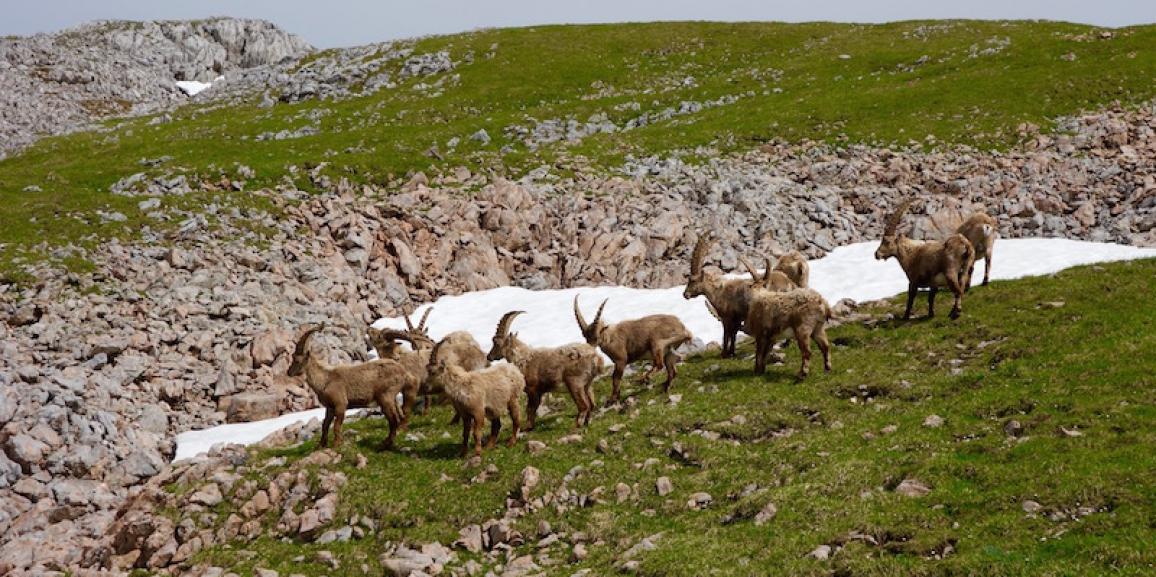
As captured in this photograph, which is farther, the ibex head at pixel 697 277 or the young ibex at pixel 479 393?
the ibex head at pixel 697 277

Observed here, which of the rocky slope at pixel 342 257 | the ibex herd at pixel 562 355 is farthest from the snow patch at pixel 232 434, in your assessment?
the ibex herd at pixel 562 355

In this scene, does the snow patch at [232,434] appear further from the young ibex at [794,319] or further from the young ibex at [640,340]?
the young ibex at [794,319]

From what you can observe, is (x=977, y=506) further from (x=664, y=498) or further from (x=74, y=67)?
(x=74, y=67)

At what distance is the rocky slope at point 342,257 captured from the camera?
928 inches

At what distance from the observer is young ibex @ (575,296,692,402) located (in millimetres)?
22891

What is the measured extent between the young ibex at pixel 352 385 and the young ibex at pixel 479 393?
1.31 m

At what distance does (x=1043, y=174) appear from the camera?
47.8 m

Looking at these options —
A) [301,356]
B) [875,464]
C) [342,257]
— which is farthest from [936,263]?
[342,257]

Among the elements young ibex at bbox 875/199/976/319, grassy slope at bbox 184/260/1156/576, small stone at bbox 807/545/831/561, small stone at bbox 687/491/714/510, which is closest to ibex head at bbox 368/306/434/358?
grassy slope at bbox 184/260/1156/576

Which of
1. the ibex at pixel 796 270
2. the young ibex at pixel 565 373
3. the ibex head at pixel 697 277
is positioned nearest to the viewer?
the young ibex at pixel 565 373

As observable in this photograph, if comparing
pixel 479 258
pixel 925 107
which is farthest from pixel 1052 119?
pixel 479 258

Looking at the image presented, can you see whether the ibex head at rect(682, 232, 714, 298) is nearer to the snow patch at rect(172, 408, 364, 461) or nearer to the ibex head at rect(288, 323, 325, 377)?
the snow patch at rect(172, 408, 364, 461)

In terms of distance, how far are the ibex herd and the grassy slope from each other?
89cm

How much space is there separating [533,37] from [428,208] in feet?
190
